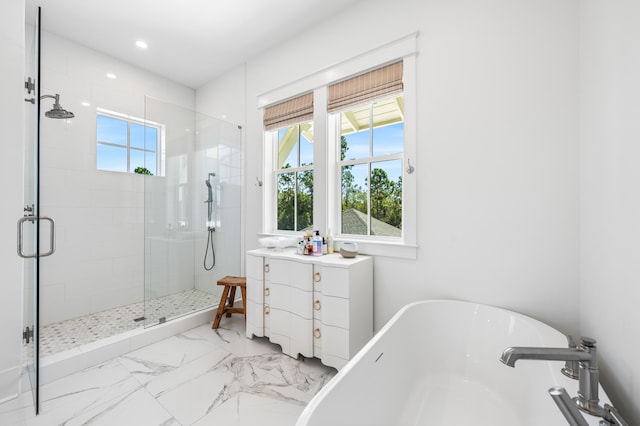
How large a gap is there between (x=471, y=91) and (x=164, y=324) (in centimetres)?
314

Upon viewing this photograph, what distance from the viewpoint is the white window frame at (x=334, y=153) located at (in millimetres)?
1976

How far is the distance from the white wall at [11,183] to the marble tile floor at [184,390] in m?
0.29

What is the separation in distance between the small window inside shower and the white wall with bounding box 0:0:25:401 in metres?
1.07

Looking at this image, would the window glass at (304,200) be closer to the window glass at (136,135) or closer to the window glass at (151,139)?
the window glass at (151,139)

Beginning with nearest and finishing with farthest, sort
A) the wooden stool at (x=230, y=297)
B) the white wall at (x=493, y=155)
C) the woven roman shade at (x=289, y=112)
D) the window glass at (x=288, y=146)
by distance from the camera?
the white wall at (x=493, y=155), the woven roman shade at (x=289, y=112), the wooden stool at (x=230, y=297), the window glass at (x=288, y=146)

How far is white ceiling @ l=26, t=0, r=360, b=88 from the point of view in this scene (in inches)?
90.6

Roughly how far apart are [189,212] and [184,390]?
171 centimetres

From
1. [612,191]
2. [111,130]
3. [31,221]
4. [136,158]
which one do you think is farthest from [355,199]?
[111,130]

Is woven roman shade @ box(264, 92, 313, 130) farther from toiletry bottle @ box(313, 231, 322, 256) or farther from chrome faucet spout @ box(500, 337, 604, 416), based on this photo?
chrome faucet spout @ box(500, 337, 604, 416)

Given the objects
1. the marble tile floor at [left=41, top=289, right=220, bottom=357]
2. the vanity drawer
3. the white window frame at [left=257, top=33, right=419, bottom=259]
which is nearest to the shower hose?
the marble tile floor at [left=41, top=289, right=220, bottom=357]

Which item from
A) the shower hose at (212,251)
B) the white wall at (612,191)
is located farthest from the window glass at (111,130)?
the white wall at (612,191)

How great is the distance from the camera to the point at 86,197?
2.84 metres

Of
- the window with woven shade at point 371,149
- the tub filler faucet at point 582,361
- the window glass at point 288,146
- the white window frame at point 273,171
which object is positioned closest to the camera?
the tub filler faucet at point 582,361

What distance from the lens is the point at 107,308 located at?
9.77 ft
